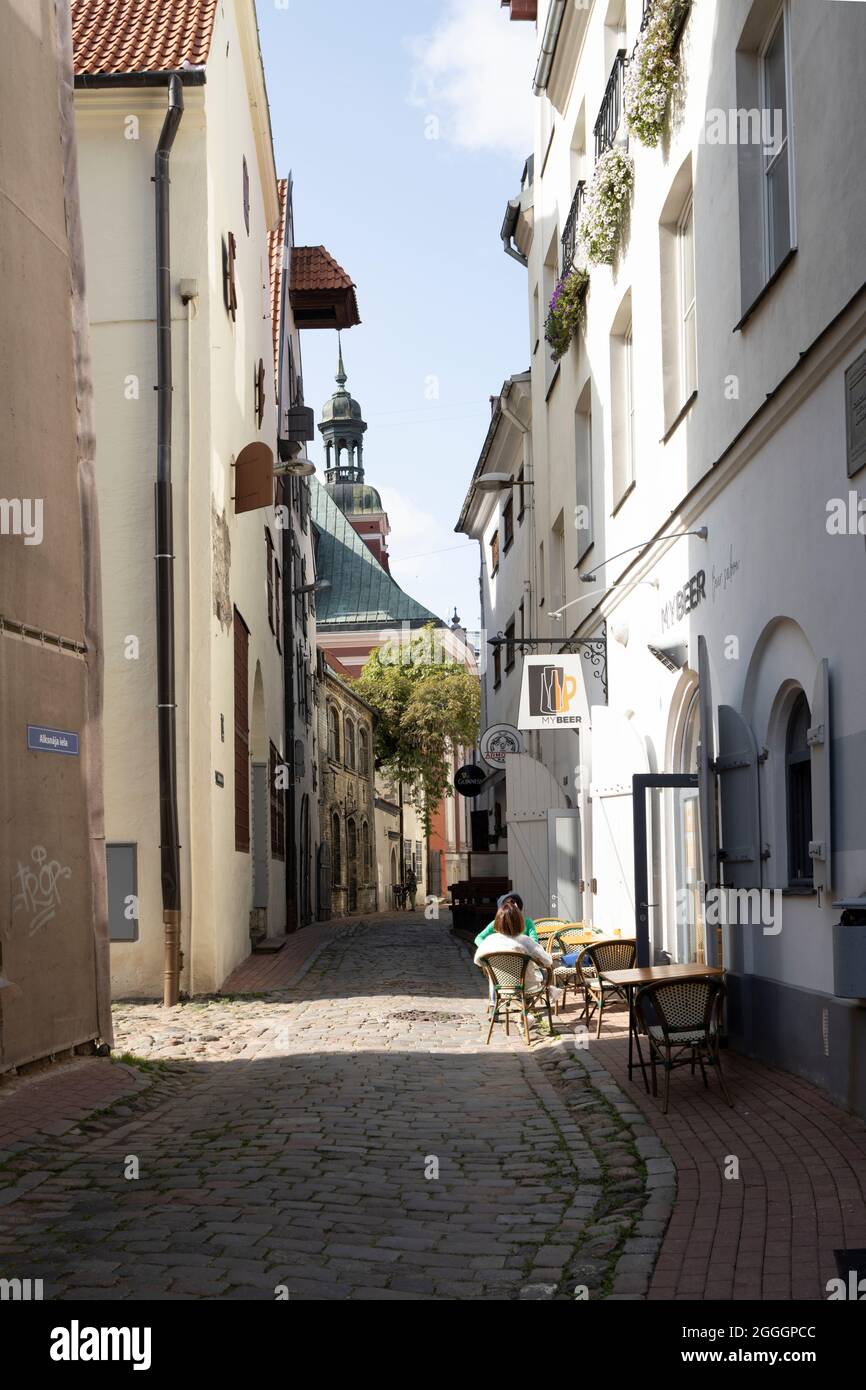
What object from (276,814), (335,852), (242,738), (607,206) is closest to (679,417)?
(607,206)

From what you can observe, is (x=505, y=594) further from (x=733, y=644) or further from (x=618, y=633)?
(x=733, y=644)

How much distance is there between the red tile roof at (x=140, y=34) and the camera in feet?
58.4

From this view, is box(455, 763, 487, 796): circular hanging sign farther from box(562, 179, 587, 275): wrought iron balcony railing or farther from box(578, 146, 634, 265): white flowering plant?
box(578, 146, 634, 265): white flowering plant

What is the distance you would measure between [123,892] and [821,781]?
32.0 ft

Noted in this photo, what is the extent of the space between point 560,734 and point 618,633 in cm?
521

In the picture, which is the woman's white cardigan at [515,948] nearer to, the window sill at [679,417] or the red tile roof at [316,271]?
the window sill at [679,417]

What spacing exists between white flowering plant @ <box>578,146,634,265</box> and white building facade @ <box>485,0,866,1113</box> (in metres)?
0.18

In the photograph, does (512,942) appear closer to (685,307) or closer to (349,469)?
(685,307)

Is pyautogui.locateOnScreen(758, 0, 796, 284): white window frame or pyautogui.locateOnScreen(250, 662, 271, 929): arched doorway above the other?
pyautogui.locateOnScreen(758, 0, 796, 284): white window frame

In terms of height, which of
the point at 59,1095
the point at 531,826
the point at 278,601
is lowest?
the point at 59,1095

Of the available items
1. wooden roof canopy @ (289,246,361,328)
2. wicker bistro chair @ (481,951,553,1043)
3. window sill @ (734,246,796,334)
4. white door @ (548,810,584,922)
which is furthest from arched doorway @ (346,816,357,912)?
window sill @ (734,246,796,334)

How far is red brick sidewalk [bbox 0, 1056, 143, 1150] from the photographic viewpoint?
356 inches

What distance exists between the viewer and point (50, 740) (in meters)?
11.5
